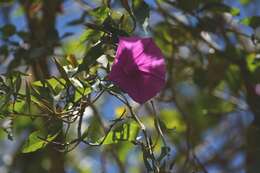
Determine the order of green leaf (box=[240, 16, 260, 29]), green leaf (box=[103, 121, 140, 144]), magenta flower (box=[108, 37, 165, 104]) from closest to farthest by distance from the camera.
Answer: magenta flower (box=[108, 37, 165, 104]) → green leaf (box=[103, 121, 140, 144]) → green leaf (box=[240, 16, 260, 29])

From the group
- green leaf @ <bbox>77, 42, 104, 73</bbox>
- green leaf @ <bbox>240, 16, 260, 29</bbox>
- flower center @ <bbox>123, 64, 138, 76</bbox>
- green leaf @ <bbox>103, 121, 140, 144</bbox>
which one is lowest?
green leaf @ <bbox>103, 121, 140, 144</bbox>

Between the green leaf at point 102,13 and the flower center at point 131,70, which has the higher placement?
the green leaf at point 102,13

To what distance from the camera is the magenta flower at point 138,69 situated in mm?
1188

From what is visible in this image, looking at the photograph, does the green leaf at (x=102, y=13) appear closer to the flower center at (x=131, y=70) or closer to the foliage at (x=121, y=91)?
the foliage at (x=121, y=91)

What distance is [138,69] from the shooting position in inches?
48.8

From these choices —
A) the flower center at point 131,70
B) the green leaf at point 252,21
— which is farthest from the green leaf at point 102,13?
the green leaf at point 252,21

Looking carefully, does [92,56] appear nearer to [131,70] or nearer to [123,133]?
[131,70]

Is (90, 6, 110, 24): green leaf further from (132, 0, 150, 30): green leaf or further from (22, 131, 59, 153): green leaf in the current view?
(22, 131, 59, 153): green leaf

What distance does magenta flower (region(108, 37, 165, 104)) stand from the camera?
119 cm

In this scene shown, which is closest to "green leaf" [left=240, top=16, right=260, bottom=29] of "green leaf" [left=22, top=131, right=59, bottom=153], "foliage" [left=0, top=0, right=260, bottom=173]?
"foliage" [left=0, top=0, right=260, bottom=173]

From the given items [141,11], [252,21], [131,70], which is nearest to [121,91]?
[131,70]

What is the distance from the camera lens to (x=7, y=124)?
1435 mm

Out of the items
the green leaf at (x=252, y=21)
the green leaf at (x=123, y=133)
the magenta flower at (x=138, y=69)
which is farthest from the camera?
the green leaf at (x=252, y=21)

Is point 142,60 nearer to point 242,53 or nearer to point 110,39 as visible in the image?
point 110,39
